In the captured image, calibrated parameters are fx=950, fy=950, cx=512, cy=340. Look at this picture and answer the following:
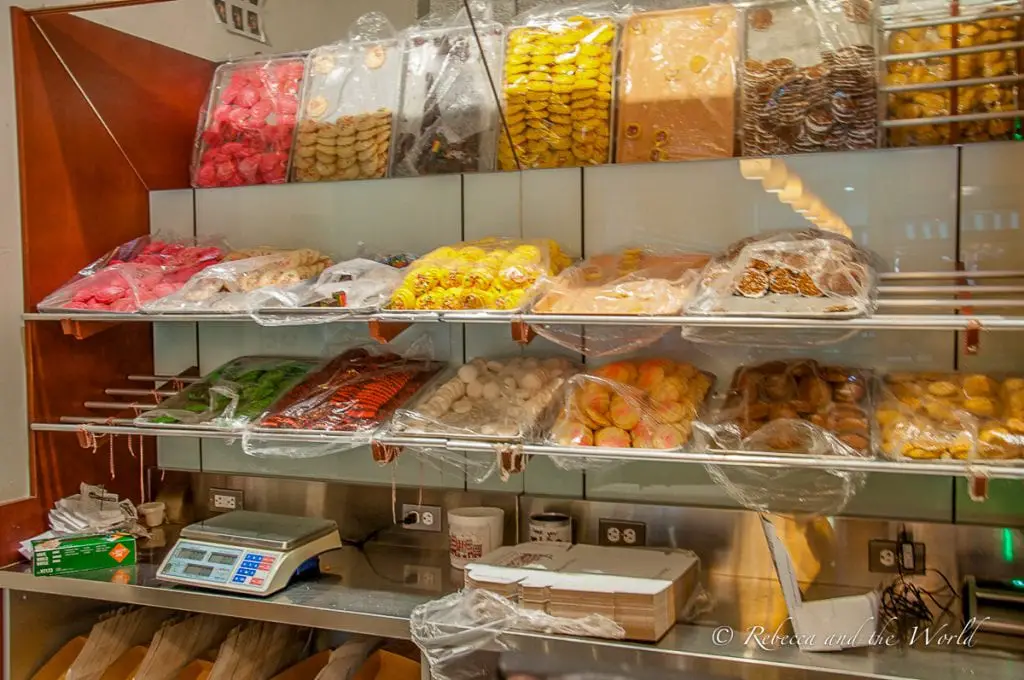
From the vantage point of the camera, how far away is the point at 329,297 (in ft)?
7.55

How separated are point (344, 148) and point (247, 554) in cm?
113

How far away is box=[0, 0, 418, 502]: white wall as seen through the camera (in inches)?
98.8

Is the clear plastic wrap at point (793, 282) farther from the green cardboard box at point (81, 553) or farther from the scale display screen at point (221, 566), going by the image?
the green cardboard box at point (81, 553)

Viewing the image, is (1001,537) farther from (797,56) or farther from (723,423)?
(797,56)

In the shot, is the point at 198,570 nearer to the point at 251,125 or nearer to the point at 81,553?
the point at 81,553

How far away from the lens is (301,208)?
279 cm

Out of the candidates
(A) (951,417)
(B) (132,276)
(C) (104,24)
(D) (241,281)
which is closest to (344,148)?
(D) (241,281)

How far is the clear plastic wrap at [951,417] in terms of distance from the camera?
182 centimetres

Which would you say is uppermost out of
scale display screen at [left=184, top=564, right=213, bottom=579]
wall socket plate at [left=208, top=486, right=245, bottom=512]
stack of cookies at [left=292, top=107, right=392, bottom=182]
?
stack of cookies at [left=292, top=107, right=392, bottom=182]

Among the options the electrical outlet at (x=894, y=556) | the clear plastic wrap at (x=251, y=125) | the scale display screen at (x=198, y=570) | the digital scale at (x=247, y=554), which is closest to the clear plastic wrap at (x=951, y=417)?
the electrical outlet at (x=894, y=556)

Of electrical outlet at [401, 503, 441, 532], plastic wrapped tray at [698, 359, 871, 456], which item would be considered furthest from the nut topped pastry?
electrical outlet at [401, 503, 441, 532]

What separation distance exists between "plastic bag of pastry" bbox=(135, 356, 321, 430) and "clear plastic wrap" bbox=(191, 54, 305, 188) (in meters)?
0.55

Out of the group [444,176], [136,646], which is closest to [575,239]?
[444,176]

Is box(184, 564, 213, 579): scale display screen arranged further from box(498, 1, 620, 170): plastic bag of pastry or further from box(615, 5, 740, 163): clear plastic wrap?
box(615, 5, 740, 163): clear plastic wrap
